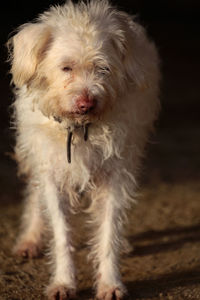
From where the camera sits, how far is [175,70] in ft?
38.4

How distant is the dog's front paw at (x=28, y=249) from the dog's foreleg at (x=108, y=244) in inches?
31.8

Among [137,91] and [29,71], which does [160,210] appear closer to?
[137,91]

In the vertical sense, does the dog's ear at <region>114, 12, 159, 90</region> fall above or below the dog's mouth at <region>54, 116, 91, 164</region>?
above

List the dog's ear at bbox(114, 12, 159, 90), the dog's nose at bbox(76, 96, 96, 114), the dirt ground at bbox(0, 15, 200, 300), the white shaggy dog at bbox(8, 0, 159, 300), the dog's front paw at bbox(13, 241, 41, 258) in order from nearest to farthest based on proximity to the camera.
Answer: the dog's nose at bbox(76, 96, 96, 114) → the white shaggy dog at bbox(8, 0, 159, 300) → the dog's ear at bbox(114, 12, 159, 90) → the dirt ground at bbox(0, 15, 200, 300) → the dog's front paw at bbox(13, 241, 41, 258)

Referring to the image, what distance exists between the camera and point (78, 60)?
3.91 metres

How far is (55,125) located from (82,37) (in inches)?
25.6

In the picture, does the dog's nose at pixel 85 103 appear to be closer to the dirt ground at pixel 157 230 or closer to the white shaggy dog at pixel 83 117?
the white shaggy dog at pixel 83 117

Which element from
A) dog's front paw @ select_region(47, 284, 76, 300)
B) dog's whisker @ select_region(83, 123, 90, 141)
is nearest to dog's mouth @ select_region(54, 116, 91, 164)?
dog's whisker @ select_region(83, 123, 90, 141)

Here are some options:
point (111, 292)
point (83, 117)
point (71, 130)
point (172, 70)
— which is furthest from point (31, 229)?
point (172, 70)

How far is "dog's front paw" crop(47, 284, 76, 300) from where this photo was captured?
14.1 feet

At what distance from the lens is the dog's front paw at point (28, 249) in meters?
5.24

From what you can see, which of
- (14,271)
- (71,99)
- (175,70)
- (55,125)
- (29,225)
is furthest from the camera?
(175,70)

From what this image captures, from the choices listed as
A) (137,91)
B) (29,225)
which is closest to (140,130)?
(137,91)

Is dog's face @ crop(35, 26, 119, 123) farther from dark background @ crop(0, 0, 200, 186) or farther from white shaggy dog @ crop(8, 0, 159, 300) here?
dark background @ crop(0, 0, 200, 186)
